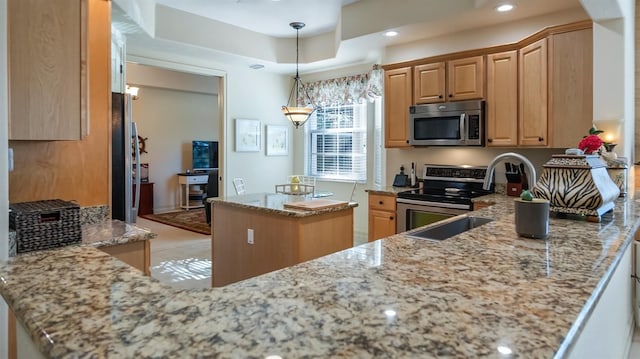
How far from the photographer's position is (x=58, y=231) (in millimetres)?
1848

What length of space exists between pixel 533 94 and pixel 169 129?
7.11 meters

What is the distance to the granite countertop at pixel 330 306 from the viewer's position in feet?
2.13

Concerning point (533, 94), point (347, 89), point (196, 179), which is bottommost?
point (196, 179)

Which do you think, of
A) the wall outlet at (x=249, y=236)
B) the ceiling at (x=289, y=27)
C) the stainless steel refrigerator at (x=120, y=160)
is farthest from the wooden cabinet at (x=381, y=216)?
the stainless steel refrigerator at (x=120, y=160)

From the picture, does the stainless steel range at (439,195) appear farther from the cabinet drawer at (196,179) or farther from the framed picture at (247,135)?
the cabinet drawer at (196,179)

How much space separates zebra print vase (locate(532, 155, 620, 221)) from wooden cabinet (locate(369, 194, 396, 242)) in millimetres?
2247

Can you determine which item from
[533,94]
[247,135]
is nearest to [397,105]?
[533,94]

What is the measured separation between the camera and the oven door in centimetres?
368

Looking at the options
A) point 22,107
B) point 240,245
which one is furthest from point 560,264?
point 240,245

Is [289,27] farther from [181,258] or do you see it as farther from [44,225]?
[44,225]

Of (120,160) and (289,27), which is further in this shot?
(289,27)

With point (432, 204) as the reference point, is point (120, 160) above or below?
above

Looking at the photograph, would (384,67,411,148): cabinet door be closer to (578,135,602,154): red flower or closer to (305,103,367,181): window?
(305,103,367,181): window

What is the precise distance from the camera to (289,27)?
16.5 feet
